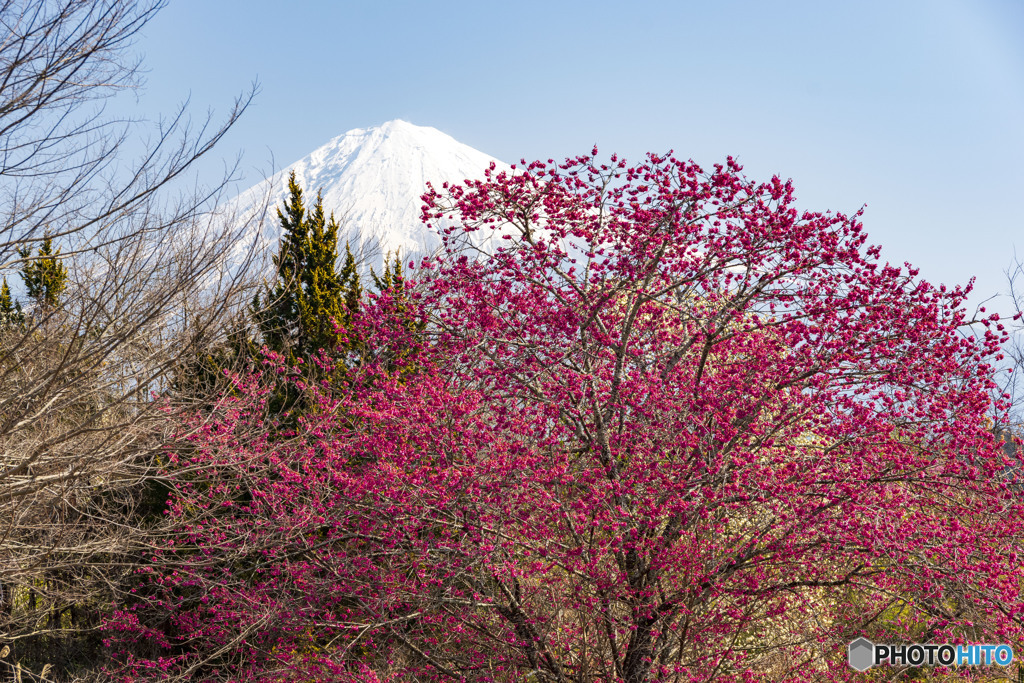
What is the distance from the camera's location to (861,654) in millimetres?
7164

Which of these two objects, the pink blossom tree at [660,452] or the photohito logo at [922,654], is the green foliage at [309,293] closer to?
the pink blossom tree at [660,452]

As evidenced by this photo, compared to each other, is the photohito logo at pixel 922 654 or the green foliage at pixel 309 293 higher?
the green foliage at pixel 309 293

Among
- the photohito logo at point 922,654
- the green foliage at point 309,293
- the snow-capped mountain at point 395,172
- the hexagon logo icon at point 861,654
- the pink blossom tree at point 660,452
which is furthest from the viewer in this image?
the snow-capped mountain at point 395,172

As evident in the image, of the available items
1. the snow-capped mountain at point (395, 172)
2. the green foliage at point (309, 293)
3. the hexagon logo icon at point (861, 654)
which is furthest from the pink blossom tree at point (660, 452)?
the snow-capped mountain at point (395, 172)

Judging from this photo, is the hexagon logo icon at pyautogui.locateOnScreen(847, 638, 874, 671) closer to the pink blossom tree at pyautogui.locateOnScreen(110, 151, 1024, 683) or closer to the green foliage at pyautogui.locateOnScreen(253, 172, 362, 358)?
the pink blossom tree at pyautogui.locateOnScreen(110, 151, 1024, 683)

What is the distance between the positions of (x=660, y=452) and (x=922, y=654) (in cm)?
349

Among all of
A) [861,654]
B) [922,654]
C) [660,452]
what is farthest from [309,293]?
[922,654]


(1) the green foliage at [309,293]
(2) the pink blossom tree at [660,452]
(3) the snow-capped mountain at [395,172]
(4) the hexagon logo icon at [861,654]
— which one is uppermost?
(3) the snow-capped mountain at [395,172]

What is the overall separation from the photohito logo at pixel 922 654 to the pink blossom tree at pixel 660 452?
18 centimetres

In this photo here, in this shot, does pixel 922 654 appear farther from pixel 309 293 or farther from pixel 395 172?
pixel 395 172

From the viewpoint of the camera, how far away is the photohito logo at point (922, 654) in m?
6.89

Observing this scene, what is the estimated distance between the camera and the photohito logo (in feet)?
22.6

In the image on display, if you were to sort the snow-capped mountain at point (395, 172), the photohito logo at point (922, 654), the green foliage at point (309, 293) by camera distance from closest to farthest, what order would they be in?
the photohito logo at point (922, 654)
the green foliage at point (309, 293)
the snow-capped mountain at point (395, 172)

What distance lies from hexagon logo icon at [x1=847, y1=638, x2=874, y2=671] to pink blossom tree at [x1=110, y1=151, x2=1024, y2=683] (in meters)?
0.11
